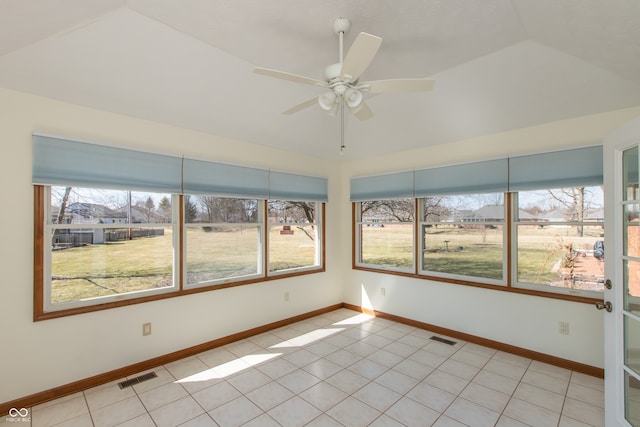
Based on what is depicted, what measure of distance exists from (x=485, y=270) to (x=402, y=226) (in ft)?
3.99

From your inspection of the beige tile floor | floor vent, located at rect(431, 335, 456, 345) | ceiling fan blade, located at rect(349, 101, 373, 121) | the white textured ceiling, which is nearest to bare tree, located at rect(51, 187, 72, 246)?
the white textured ceiling

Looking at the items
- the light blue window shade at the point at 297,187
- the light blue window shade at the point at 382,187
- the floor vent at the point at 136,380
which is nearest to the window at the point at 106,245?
the floor vent at the point at 136,380

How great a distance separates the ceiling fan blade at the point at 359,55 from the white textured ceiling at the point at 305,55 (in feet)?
1.50

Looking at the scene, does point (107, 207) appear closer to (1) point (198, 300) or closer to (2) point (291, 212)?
(1) point (198, 300)

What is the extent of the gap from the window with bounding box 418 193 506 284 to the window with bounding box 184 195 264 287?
2.29 m

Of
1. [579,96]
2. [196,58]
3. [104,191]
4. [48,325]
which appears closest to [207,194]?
[104,191]

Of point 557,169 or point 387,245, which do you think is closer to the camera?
point 557,169

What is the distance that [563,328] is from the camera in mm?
2928

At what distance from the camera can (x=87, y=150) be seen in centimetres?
256

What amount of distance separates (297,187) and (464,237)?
230 cm

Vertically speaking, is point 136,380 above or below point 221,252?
below

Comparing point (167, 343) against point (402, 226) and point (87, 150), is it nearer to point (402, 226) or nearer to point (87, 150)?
point (87, 150)

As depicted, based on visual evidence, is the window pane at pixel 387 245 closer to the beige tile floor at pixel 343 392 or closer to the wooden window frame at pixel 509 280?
the wooden window frame at pixel 509 280

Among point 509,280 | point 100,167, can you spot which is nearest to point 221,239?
point 100,167
